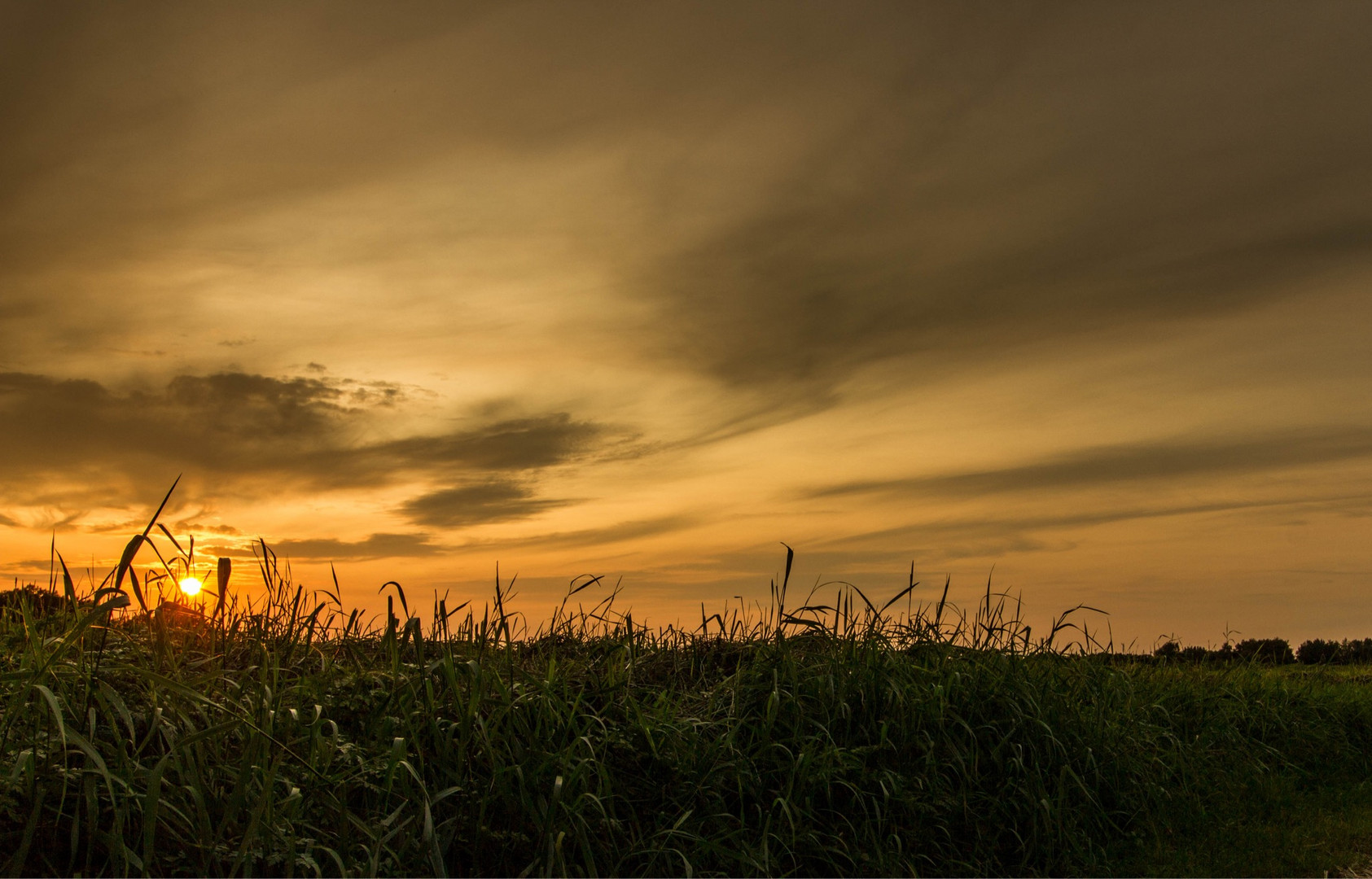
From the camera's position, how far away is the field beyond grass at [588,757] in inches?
162

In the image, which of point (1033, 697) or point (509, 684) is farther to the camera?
point (1033, 697)

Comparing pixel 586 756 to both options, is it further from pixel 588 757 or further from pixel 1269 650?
pixel 1269 650

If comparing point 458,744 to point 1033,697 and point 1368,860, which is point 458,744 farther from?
point 1368,860

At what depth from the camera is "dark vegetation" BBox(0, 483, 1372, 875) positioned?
162 inches

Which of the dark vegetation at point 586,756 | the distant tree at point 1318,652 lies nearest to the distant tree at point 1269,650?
the distant tree at point 1318,652

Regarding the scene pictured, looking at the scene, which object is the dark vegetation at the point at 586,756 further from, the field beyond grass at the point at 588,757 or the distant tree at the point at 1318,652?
the distant tree at the point at 1318,652

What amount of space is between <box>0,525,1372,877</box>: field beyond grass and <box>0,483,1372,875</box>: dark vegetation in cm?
2

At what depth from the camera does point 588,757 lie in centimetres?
502

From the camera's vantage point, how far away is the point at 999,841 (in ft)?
19.8

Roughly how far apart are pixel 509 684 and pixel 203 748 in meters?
1.63

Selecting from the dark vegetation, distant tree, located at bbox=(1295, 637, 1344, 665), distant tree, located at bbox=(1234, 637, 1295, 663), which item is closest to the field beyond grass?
the dark vegetation

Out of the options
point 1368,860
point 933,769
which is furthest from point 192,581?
point 1368,860

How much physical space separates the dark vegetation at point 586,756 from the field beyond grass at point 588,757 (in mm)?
20

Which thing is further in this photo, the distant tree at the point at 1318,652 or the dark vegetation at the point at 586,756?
the distant tree at the point at 1318,652
